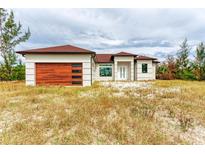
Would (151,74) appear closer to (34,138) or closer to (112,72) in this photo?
(112,72)

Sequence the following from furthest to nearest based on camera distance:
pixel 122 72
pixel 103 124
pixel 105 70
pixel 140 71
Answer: pixel 122 72
pixel 105 70
pixel 140 71
pixel 103 124

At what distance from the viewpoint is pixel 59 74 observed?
12.9m

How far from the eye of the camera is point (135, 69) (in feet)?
70.0

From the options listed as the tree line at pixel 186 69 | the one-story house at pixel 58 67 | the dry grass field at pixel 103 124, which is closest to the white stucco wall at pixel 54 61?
the one-story house at pixel 58 67

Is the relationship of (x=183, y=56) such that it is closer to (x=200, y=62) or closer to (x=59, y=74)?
(x=200, y=62)

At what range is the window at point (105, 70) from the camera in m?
21.2

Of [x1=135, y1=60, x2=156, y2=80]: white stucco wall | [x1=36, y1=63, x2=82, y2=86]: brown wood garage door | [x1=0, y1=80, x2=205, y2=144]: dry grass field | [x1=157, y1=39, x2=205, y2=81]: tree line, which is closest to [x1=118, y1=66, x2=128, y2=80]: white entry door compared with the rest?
[x1=135, y1=60, x2=156, y2=80]: white stucco wall

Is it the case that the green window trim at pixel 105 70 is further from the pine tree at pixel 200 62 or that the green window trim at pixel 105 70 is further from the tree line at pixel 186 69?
the pine tree at pixel 200 62

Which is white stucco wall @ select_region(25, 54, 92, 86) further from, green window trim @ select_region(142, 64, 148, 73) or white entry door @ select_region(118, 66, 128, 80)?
green window trim @ select_region(142, 64, 148, 73)

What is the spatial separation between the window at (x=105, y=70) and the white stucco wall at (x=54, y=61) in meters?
8.29

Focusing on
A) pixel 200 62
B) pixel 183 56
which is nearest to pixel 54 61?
pixel 200 62

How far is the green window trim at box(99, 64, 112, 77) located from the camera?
69.5 ft

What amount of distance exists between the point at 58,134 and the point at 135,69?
60.5ft

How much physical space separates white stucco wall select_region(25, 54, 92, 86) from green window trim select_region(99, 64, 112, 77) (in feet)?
27.2
